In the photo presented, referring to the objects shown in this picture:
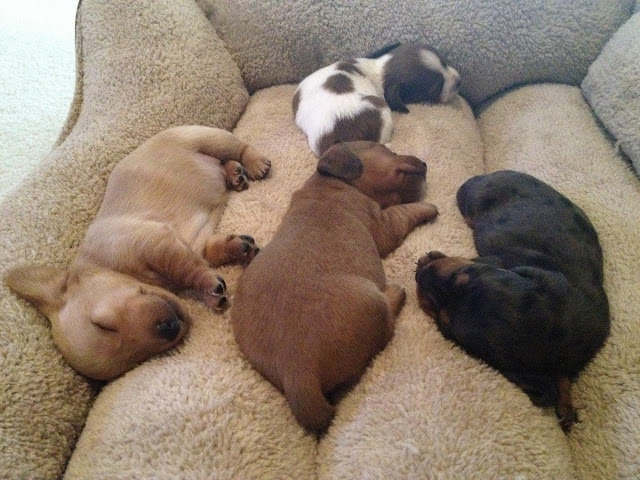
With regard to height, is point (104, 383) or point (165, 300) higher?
point (165, 300)

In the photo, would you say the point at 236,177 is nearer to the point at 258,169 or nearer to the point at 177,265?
the point at 258,169

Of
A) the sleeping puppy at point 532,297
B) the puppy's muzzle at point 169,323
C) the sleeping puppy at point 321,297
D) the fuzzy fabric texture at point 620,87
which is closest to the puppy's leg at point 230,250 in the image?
the sleeping puppy at point 321,297

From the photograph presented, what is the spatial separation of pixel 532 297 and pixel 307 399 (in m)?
0.67

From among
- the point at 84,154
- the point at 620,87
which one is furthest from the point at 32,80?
the point at 620,87

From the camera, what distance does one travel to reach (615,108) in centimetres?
215

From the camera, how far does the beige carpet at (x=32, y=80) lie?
3.16 metres

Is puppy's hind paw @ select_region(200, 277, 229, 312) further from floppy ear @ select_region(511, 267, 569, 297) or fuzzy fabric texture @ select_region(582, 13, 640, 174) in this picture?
fuzzy fabric texture @ select_region(582, 13, 640, 174)

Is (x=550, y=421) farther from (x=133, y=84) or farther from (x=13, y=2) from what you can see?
(x=13, y=2)

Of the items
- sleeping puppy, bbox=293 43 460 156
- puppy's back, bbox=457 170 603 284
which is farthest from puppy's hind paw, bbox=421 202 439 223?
sleeping puppy, bbox=293 43 460 156

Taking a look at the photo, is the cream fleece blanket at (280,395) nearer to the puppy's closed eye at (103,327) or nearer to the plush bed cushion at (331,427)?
the plush bed cushion at (331,427)

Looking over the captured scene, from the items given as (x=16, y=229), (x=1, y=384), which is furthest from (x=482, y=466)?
(x=16, y=229)

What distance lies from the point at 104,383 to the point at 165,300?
1.10ft

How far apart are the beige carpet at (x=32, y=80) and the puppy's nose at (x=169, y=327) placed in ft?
6.32

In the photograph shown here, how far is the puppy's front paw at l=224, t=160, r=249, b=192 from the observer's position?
214 centimetres
